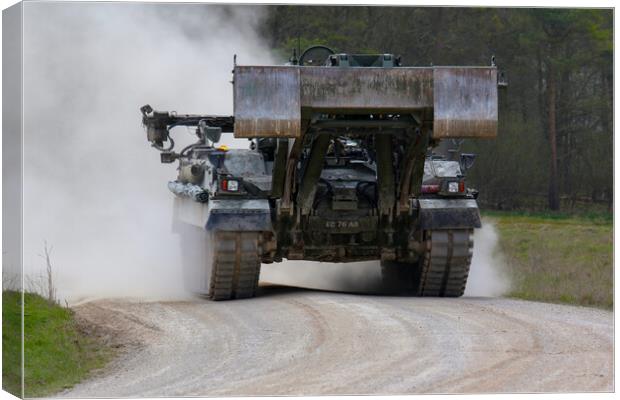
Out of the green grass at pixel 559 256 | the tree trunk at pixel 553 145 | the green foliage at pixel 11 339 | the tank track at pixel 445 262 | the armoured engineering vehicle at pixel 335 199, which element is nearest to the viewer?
the green foliage at pixel 11 339

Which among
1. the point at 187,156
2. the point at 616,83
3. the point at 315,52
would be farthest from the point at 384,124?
the point at 187,156

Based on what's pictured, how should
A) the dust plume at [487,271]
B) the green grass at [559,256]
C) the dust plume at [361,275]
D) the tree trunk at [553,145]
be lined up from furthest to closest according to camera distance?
the dust plume at [361,275] < the dust plume at [487,271] < the tree trunk at [553,145] < the green grass at [559,256]

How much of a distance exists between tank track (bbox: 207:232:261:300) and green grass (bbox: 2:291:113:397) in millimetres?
2645

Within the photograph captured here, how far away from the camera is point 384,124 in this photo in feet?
43.3

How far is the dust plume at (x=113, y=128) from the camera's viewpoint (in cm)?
1900

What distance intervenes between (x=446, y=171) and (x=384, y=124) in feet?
9.76

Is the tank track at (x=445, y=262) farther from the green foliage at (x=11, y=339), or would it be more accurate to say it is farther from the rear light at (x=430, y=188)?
the green foliage at (x=11, y=339)

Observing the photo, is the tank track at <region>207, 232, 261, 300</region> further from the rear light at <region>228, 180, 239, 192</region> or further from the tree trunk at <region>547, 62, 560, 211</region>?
the tree trunk at <region>547, 62, 560, 211</region>

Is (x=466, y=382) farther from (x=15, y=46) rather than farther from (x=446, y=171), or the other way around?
(x=446, y=171)

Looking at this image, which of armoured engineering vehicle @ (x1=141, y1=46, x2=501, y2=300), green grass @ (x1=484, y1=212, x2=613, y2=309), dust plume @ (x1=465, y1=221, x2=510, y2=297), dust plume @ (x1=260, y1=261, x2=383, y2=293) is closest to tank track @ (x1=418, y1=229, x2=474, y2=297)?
armoured engineering vehicle @ (x1=141, y1=46, x2=501, y2=300)

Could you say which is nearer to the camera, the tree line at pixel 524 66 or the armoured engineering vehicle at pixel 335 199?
the tree line at pixel 524 66

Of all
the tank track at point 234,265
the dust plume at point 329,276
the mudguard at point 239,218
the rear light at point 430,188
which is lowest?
the dust plume at point 329,276

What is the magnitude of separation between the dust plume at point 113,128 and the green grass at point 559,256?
386 centimetres

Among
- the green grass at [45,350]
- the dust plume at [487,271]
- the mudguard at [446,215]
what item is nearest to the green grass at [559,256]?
the dust plume at [487,271]
